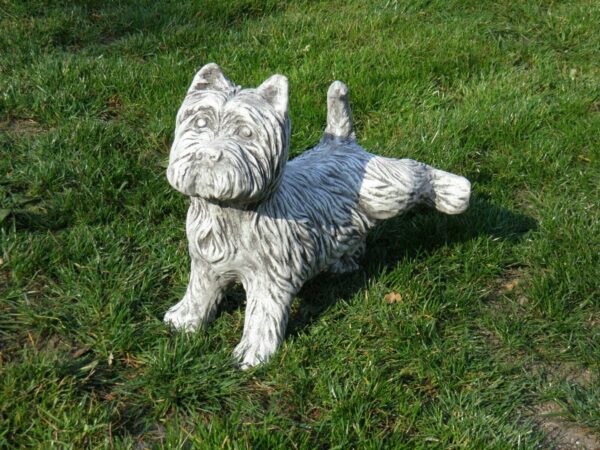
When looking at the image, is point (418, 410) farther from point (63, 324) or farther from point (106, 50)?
point (106, 50)

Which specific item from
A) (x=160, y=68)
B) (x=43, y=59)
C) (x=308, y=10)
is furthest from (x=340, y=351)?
(x=308, y=10)

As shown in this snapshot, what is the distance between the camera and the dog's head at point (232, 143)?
2604 mm

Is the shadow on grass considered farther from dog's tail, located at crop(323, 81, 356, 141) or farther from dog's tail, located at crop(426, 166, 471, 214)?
dog's tail, located at crop(323, 81, 356, 141)

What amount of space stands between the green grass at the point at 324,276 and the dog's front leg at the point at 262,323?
7cm

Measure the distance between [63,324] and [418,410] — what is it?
62.0 inches

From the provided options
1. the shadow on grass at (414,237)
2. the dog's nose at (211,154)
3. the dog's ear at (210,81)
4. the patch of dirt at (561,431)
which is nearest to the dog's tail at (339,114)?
the shadow on grass at (414,237)

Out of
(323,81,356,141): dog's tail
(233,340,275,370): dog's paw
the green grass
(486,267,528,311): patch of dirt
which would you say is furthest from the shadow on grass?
(323,81,356,141): dog's tail

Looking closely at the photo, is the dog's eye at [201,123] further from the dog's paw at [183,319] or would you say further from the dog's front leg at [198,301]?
the dog's paw at [183,319]

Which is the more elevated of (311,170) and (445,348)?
(311,170)

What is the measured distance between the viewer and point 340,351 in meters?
3.38

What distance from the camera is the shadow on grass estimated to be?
3777 millimetres

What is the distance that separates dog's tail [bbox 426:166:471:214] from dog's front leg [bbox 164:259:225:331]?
113cm

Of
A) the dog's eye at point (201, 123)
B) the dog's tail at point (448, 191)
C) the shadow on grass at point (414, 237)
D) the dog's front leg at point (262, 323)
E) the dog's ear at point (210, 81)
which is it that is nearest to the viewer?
the dog's eye at point (201, 123)

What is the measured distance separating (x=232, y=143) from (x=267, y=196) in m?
0.36
